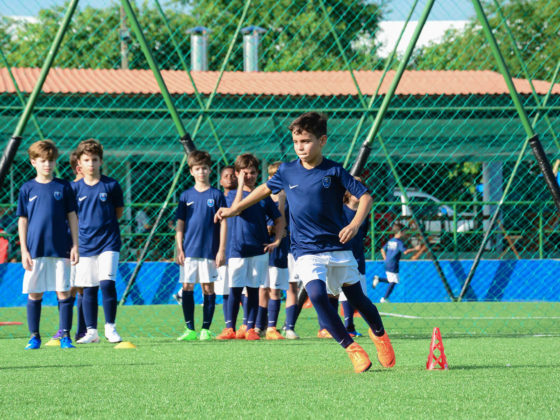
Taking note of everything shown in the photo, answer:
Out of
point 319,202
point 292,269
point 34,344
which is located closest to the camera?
point 319,202

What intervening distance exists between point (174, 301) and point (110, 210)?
6162mm

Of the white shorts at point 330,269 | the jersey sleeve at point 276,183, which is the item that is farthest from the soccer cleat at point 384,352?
the jersey sleeve at point 276,183

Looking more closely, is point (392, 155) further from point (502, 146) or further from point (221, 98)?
point (221, 98)

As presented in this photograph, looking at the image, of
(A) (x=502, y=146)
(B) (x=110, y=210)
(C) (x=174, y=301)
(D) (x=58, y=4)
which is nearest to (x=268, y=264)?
(B) (x=110, y=210)

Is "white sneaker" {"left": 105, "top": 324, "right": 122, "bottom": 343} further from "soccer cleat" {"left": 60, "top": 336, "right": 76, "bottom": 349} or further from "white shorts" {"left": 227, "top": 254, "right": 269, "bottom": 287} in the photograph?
"white shorts" {"left": 227, "top": 254, "right": 269, "bottom": 287}

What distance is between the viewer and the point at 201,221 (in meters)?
8.16

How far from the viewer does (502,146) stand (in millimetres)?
14000

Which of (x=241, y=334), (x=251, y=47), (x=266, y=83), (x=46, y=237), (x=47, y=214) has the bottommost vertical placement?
(x=241, y=334)

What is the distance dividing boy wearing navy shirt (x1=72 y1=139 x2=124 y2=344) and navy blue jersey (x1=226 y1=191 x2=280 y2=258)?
1.13 metres

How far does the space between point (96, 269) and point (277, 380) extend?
3141 mm

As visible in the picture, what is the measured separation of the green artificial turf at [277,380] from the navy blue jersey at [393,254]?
557 centimetres

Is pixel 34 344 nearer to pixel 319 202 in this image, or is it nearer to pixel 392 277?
pixel 319 202

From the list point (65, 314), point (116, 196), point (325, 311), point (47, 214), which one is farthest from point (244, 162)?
point (325, 311)

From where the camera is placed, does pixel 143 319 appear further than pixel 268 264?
Yes
